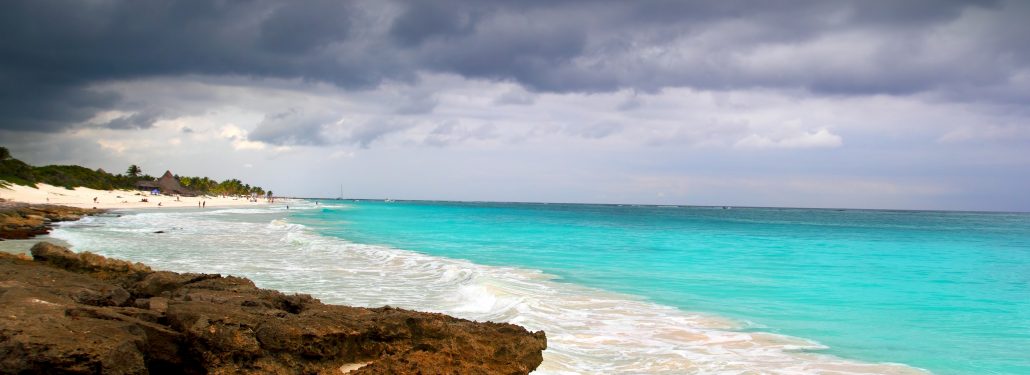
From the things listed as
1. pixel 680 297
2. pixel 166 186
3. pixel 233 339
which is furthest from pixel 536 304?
pixel 166 186

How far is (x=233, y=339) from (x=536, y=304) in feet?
28.8

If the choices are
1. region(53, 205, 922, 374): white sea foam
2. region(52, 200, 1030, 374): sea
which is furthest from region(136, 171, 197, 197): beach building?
region(53, 205, 922, 374): white sea foam

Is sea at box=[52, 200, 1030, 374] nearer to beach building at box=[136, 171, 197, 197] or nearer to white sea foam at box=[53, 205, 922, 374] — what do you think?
white sea foam at box=[53, 205, 922, 374]

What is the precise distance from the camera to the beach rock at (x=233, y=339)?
466cm

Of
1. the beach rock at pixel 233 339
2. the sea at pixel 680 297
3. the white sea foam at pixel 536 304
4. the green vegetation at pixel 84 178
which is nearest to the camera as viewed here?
the beach rock at pixel 233 339

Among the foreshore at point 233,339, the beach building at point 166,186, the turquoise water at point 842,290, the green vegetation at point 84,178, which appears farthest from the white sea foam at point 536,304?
the beach building at point 166,186

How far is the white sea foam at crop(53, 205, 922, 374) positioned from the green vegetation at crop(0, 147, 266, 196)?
247 ft

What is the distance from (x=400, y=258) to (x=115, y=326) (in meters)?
18.7

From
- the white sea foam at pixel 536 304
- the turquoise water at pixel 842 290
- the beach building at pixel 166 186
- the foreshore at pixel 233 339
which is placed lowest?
the turquoise water at pixel 842 290

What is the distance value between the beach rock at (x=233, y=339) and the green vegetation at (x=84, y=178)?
90.8 metres

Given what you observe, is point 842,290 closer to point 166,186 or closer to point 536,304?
point 536,304

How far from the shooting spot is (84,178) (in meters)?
113

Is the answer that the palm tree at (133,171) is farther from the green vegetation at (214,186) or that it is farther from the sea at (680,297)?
the sea at (680,297)

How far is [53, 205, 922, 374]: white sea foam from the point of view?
9.07 metres
